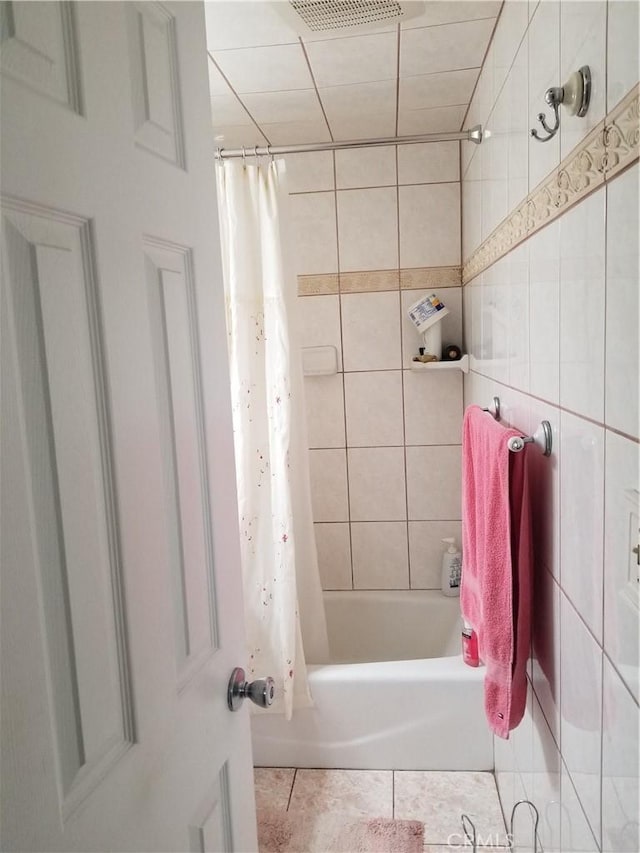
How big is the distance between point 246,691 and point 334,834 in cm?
111

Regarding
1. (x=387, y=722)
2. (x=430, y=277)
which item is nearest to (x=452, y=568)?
(x=387, y=722)

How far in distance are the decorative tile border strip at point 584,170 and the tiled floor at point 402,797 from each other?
1.66 metres

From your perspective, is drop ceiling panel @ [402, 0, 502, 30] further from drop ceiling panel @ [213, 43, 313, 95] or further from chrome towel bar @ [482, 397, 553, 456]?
chrome towel bar @ [482, 397, 553, 456]

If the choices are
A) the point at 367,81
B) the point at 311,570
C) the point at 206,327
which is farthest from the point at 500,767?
the point at 367,81

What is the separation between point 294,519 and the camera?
2174mm

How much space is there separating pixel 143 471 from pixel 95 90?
430 mm

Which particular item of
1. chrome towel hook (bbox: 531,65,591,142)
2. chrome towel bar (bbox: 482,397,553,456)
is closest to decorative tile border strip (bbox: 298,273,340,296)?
chrome towel bar (bbox: 482,397,553,456)

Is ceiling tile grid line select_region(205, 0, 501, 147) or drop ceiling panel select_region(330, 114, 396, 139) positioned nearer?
ceiling tile grid line select_region(205, 0, 501, 147)

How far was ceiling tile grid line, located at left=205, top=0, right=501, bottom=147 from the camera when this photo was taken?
1521mm

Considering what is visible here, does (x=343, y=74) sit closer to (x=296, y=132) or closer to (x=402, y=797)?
(x=296, y=132)

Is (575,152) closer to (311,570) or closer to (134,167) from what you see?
(134,167)

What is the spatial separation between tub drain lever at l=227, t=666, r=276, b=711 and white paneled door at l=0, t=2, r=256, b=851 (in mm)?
29

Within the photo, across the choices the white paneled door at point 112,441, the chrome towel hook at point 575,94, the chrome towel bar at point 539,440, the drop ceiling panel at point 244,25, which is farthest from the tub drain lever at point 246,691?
the drop ceiling panel at point 244,25

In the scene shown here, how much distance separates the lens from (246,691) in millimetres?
993
